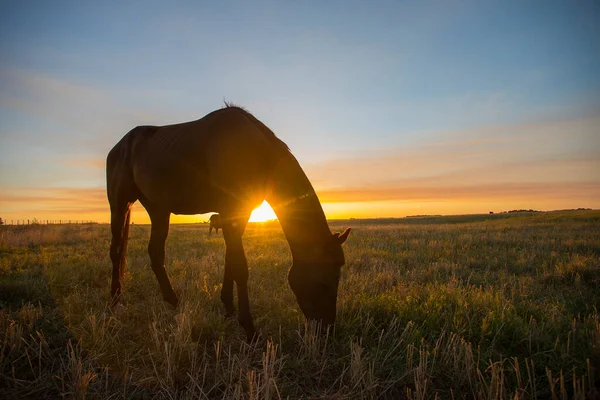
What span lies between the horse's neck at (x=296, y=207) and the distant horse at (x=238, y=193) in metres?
0.01

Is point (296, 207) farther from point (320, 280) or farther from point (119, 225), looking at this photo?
point (119, 225)

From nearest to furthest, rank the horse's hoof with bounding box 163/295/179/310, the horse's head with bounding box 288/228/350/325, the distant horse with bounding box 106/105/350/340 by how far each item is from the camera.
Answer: the horse's head with bounding box 288/228/350/325 → the distant horse with bounding box 106/105/350/340 → the horse's hoof with bounding box 163/295/179/310

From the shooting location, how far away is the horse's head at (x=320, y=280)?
11.7ft

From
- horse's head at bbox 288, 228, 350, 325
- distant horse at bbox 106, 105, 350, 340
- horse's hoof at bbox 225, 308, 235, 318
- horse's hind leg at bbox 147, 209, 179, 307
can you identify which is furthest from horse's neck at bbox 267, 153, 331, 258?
horse's hind leg at bbox 147, 209, 179, 307

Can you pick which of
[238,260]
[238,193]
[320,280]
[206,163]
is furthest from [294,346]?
[206,163]

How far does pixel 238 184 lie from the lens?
4.00 meters

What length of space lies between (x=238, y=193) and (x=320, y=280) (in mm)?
1560

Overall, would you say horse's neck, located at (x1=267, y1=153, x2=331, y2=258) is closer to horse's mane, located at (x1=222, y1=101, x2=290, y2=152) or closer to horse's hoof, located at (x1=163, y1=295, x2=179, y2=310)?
horse's mane, located at (x1=222, y1=101, x2=290, y2=152)

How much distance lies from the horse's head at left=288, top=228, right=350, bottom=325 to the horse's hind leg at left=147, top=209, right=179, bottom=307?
2.23 metres

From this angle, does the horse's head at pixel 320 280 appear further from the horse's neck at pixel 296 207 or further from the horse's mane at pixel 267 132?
A: the horse's mane at pixel 267 132

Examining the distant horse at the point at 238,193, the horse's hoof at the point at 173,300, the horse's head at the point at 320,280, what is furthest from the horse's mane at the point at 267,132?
the horse's hoof at the point at 173,300

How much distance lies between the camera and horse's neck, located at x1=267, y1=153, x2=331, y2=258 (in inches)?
151

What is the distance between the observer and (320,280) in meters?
3.60

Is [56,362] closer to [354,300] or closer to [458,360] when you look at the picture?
[354,300]
